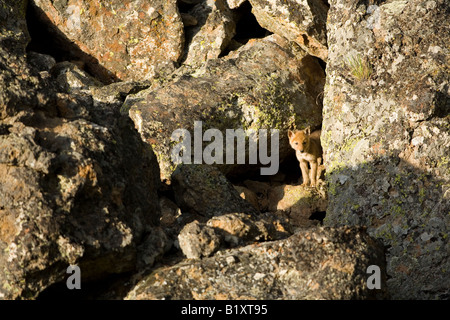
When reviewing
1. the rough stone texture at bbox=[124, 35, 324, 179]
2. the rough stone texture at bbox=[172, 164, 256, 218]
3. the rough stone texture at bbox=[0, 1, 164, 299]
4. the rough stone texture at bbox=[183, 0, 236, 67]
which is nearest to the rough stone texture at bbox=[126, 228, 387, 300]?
the rough stone texture at bbox=[0, 1, 164, 299]

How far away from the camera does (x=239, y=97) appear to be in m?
9.39

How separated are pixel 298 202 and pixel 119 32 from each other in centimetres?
359

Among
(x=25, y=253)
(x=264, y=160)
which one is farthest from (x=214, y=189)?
(x=25, y=253)

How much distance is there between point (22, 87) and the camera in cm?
545

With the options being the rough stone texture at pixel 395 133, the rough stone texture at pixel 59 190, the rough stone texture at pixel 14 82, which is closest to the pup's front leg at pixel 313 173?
the rough stone texture at pixel 395 133

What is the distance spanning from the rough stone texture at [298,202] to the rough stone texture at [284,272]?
3.89 meters

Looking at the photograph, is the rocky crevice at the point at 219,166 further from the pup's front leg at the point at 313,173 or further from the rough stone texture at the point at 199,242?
the pup's front leg at the point at 313,173

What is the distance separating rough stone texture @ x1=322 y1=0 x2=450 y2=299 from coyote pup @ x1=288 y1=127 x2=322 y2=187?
90 centimetres

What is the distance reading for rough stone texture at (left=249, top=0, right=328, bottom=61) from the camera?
9.62m

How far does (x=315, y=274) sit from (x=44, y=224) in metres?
1.89

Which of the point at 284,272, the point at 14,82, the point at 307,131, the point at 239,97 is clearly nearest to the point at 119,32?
the point at 239,97

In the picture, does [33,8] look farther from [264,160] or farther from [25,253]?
[25,253]

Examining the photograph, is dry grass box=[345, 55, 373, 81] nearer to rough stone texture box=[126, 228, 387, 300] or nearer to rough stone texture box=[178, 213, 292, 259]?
rough stone texture box=[178, 213, 292, 259]

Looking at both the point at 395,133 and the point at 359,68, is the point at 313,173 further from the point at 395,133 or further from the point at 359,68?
the point at 395,133
